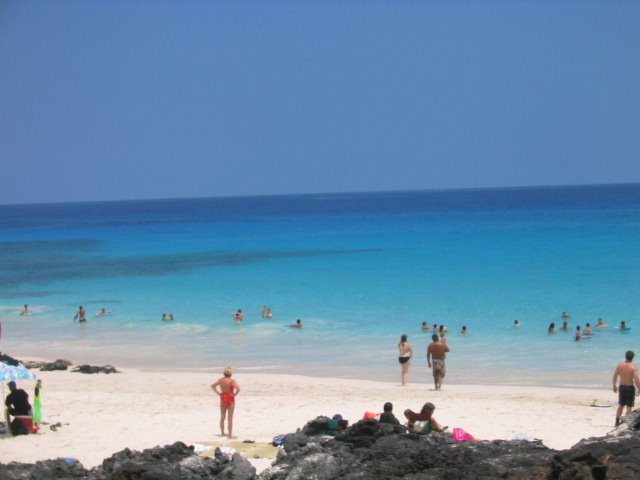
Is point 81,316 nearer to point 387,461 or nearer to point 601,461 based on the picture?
point 387,461

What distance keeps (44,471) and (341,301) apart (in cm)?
2327

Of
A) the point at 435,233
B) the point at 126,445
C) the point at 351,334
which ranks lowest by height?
the point at 126,445

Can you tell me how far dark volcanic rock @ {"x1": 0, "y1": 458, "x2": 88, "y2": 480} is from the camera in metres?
9.02

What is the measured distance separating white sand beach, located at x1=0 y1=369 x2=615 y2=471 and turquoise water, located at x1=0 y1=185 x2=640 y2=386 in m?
2.35

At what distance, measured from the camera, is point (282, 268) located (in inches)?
1807

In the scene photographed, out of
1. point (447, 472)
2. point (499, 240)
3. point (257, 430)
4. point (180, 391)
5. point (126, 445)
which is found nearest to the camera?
point (447, 472)

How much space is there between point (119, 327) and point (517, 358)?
14.1 m

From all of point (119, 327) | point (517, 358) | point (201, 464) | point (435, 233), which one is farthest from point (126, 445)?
point (435, 233)

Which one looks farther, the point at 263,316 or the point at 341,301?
the point at 341,301

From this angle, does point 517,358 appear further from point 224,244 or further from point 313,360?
point 224,244

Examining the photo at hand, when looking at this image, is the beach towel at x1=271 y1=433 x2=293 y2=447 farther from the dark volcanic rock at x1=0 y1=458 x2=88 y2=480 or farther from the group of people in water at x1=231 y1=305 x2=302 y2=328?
the group of people in water at x1=231 y1=305 x2=302 y2=328

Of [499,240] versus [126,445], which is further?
[499,240]

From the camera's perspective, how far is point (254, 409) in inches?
571

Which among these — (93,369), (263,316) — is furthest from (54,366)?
(263,316)
